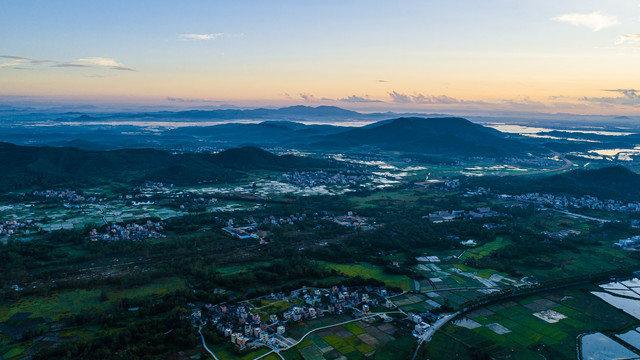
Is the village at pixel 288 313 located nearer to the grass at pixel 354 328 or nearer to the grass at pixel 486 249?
the grass at pixel 354 328

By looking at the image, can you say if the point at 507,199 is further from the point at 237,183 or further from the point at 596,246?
the point at 237,183

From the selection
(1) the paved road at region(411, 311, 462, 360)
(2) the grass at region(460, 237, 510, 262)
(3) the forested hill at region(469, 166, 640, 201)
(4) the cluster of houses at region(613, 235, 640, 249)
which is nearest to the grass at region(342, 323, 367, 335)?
(1) the paved road at region(411, 311, 462, 360)

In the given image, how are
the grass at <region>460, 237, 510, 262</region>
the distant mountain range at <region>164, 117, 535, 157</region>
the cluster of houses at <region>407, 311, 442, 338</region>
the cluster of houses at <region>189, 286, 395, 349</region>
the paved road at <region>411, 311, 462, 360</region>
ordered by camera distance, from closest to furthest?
the cluster of houses at <region>189, 286, 395, 349</region> < the paved road at <region>411, 311, 462, 360</region> < the cluster of houses at <region>407, 311, 442, 338</region> < the grass at <region>460, 237, 510, 262</region> < the distant mountain range at <region>164, 117, 535, 157</region>

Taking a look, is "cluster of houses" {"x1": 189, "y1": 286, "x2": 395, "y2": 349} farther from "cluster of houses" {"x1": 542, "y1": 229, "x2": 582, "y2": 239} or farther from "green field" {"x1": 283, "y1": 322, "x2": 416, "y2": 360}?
"cluster of houses" {"x1": 542, "y1": 229, "x2": 582, "y2": 239}

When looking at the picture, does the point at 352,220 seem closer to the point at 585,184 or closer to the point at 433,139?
the point at 585,184

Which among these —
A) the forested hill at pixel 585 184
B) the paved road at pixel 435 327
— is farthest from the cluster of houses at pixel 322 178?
Answer: the paved road at pixel 435 327

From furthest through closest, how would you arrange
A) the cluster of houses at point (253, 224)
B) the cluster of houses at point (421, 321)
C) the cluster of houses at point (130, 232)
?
the cluster of houses at point (253, 224) → the cluster of houses at point (130, 232) → the cluster of houses at point (421, 321)

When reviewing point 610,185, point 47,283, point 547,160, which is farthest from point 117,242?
point 547,160
